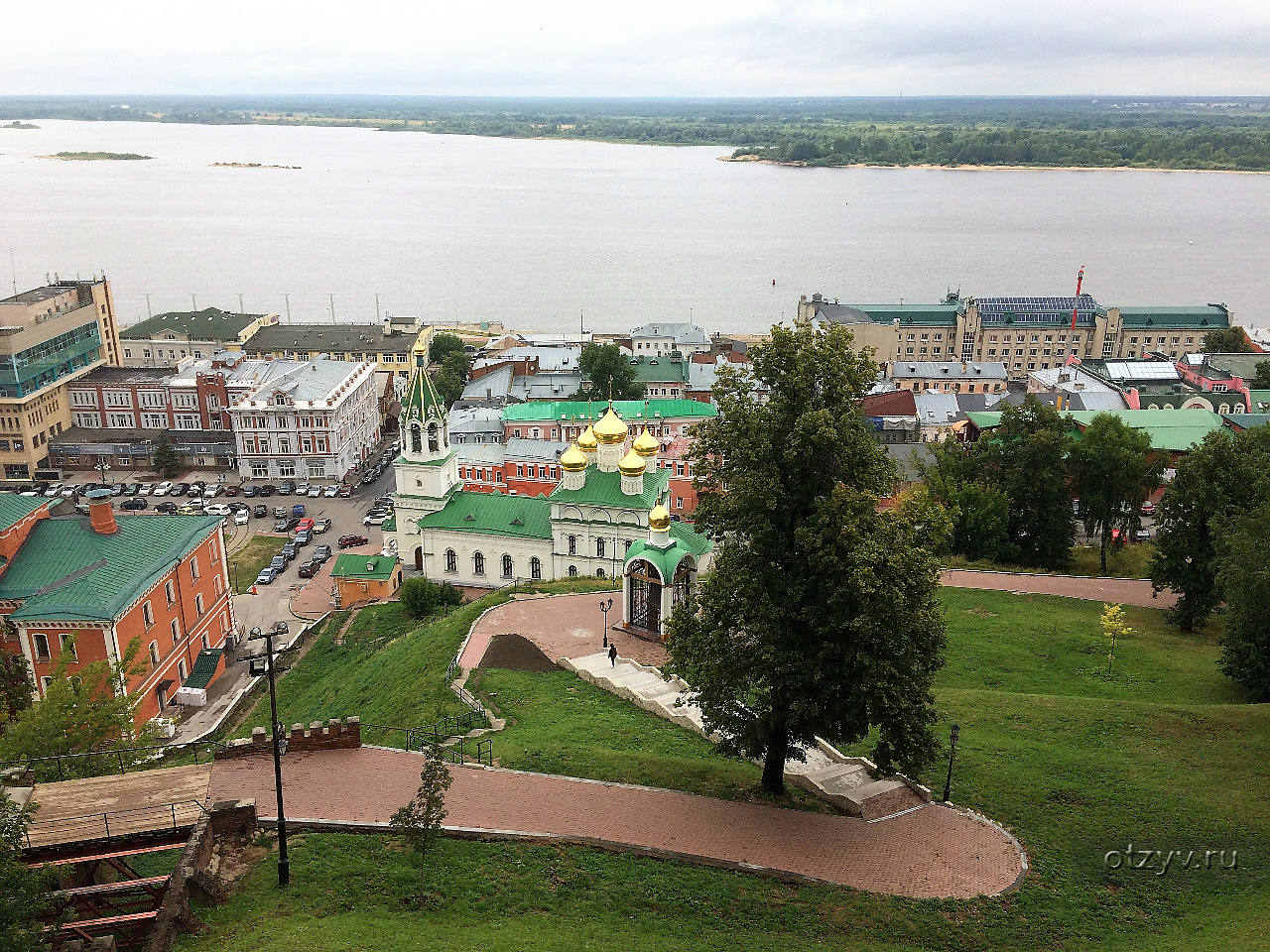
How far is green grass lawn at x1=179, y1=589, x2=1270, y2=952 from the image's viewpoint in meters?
14.3

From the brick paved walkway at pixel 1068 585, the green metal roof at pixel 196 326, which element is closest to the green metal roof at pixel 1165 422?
the brick paved walkway at pixel 1068 585

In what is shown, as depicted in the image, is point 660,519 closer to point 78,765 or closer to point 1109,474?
point 78,765

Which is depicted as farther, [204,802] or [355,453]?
[355,453]

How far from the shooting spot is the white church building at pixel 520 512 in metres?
42.5

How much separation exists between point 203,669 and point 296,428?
97.0 ft

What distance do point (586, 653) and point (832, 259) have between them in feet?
387

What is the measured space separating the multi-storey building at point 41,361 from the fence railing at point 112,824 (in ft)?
189

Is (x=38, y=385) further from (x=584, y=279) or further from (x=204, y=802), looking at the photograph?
(x=584, y=279)

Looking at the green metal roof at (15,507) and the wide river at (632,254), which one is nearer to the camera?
the green metal roof at (15,507)

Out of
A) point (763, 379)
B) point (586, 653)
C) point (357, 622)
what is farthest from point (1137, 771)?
point (357, 622)

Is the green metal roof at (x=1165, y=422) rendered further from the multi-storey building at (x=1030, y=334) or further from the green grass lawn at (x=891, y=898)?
the green grass lawn at (x=891, y=898)

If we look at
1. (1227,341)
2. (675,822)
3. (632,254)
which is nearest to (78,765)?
(675,822)

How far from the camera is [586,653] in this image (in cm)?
2903

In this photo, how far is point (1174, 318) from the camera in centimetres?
8556
